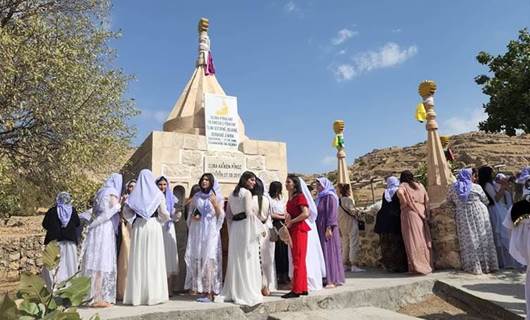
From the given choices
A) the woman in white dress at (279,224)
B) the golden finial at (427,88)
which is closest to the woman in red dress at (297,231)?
the woman in white dress at (279,224)

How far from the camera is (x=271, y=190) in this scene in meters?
5.99

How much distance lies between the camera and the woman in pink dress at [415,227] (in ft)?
21.7

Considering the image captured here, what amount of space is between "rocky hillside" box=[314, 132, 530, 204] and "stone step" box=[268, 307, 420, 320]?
3040cm

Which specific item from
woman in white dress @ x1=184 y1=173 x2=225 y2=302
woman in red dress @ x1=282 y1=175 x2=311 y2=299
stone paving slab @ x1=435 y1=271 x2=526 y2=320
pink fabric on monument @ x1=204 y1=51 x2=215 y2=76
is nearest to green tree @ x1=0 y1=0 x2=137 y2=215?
pink fabric on monument @ x1=204 y1=51 x2=215 y2=76

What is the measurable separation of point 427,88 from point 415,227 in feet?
9.00

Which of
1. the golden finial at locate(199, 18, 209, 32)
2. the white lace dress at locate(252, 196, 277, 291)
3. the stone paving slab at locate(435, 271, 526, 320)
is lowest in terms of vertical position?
the stone paving slab at locate(435, 271, 526, 320)

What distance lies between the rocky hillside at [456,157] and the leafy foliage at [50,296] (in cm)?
3399

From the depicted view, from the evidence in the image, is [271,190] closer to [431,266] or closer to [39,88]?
[431,266]

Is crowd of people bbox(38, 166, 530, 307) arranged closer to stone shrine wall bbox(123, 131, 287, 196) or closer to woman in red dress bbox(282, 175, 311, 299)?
woman in red dress bbox(282, 175, 311, 299)

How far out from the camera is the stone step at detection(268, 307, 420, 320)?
4.31 meters

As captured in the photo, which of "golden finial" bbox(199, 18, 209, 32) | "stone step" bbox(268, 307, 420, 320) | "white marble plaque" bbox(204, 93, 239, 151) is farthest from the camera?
"golden finial" bbox(199, 18, 209, 32)

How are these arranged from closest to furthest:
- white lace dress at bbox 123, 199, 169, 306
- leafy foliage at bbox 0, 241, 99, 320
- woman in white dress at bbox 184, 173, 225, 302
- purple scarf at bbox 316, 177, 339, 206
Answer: leafy foliage at bbox 0, 241, 99, 320
white lace dress at bbox 123, 199, 169, 306
woman in white dress at bbox 184, 173, 225, 302
purple scarf at bbox 316, 177, 339, 206

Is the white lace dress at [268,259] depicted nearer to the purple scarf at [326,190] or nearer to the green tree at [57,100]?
the purple scarf at [326,190]

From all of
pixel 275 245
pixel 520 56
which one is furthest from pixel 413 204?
pixel 520 56
